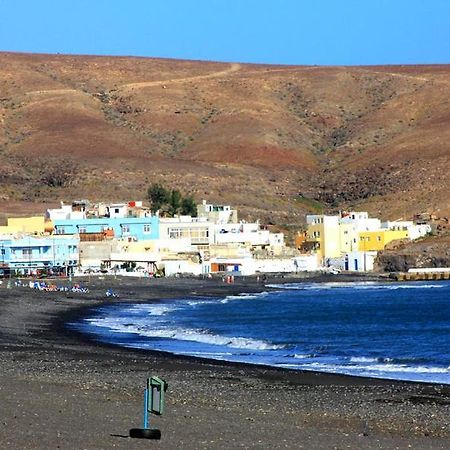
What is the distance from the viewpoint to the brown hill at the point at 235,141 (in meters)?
139

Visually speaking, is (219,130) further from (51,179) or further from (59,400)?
(59,400)

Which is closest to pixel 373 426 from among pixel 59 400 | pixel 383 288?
pixel 59 400

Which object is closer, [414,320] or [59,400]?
[59,400]

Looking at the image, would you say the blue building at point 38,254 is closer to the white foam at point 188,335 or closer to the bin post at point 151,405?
the white foam at point 188,335

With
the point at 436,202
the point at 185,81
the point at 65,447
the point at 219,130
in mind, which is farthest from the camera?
the point at 185,81

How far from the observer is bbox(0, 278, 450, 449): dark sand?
56.6 feet

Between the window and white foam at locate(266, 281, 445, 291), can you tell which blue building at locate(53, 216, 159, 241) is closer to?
the window

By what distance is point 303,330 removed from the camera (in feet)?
151

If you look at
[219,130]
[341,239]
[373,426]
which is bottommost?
[373,426]

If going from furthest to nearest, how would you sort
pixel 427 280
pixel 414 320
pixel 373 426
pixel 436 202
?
1. pixel 436 202
2. pixel 427 280
3. pixel 414 320
4. pixel 373 426

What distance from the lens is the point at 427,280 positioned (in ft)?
340

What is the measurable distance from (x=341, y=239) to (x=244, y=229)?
8337 mm

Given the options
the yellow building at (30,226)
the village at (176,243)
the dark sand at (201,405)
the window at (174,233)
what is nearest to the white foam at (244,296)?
the village at (176,243)

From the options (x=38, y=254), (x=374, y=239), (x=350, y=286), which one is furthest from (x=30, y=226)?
(x=374, y=239)
